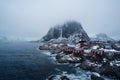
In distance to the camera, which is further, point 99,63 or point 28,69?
point 99,63

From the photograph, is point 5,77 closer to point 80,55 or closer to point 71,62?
point 71,62

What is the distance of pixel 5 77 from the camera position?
211 feet

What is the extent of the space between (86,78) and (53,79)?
14576 mm

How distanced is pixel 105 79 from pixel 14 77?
130ft

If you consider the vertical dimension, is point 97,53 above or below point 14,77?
above

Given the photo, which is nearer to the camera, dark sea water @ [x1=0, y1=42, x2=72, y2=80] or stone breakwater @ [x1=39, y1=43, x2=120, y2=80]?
dark sea water @ [x1=0, y1=42, x2=72, y2=80]

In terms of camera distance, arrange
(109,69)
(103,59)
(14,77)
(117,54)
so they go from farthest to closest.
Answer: (117,54) < (103,59) < (109,69) < (14,77)

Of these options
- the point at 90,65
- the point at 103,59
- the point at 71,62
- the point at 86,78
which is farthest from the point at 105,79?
the point at 71,62

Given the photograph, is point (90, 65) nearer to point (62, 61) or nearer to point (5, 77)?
point (62, 61)

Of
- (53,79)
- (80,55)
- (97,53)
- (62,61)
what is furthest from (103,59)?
(53,79)

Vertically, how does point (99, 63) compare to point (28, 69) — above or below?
above

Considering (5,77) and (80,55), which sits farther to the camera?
(80,55)

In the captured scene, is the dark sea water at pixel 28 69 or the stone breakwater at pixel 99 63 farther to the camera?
the stone breakwater at pixel 99 63

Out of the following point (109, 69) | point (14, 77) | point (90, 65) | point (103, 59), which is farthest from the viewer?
point (103, 59)
